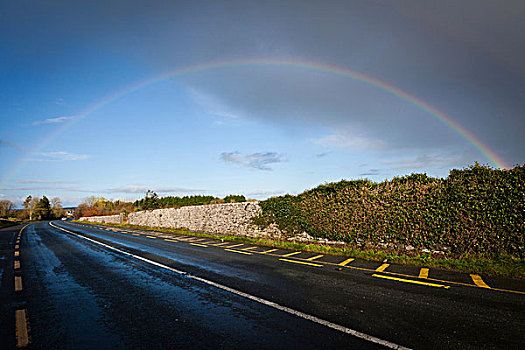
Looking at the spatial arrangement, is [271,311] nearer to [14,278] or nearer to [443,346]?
[443,346]

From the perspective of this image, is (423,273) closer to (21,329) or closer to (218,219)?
(21,329)

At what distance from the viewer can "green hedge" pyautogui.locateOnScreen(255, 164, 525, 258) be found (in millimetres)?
8117

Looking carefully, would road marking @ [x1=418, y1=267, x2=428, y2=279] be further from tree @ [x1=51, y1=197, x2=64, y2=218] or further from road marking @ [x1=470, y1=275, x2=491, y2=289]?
tree @ [x1=51, y1=197, x2=64, y2=218]

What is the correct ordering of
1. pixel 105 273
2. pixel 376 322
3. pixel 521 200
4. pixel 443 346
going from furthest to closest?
1. pixel 521 200
2. pixel 105 273
3. pixel 376 322
4. pixel 443 346

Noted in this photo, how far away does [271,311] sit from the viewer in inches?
173

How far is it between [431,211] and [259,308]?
8.09 metres

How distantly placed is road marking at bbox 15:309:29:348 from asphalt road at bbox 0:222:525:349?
0.01 m

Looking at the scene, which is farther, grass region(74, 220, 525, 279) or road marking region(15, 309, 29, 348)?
grass region(74, 220, 525, 279)

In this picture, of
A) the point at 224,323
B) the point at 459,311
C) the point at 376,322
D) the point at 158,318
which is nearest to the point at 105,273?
the point at 158,318

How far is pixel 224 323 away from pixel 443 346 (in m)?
2.97

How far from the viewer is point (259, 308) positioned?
4.54 m

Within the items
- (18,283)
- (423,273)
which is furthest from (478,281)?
(18,283)

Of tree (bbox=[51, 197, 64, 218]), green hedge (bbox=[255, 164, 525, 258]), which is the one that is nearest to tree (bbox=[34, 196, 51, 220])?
tree (bbox=[51, 197, 64, 218])

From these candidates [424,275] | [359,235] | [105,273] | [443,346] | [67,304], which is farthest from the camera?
[359,235]
